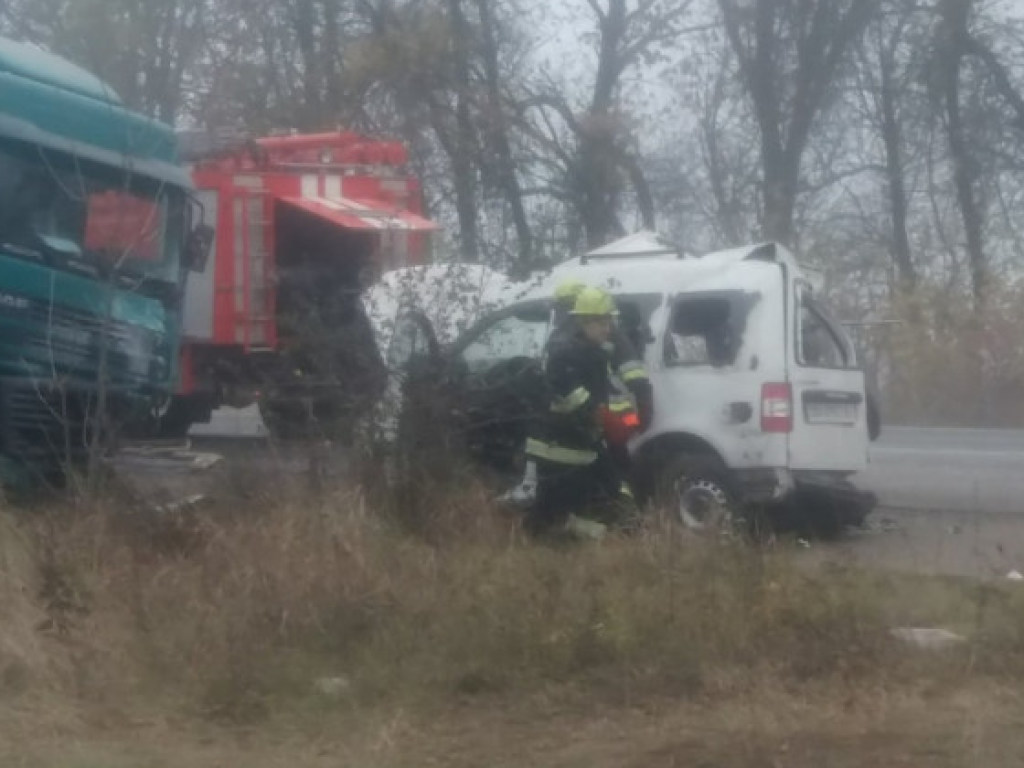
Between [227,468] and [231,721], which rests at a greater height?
[227,468]

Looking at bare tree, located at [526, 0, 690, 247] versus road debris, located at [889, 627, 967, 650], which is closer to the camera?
road debris, located at [889, 627, 967, 650]

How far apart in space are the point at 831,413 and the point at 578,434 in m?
2.17

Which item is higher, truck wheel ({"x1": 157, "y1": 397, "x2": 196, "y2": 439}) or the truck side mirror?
the truck side mirror

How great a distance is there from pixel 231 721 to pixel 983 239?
3085 cm

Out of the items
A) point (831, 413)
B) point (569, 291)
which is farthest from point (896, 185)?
point (569, 291)

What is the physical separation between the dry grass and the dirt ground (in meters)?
0.02

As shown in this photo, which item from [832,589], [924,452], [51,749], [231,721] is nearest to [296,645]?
[231,721]

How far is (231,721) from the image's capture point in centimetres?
766

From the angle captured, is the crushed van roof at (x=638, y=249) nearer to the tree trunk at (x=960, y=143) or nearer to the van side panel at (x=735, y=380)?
the van side panel at (x=735, y=380)

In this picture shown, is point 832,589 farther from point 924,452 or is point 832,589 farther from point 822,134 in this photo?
point 822,134

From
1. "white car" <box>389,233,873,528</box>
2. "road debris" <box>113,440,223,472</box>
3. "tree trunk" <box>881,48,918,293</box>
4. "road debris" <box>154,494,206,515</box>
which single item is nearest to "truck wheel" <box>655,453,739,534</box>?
"white car" <box>389,233,873,528</box>

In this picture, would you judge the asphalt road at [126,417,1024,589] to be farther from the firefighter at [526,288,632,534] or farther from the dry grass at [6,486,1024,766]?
the firefighter at [526,288,632,534]

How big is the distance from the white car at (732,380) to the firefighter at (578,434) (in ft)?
1.96

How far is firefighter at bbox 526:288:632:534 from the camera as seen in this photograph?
431 inches
